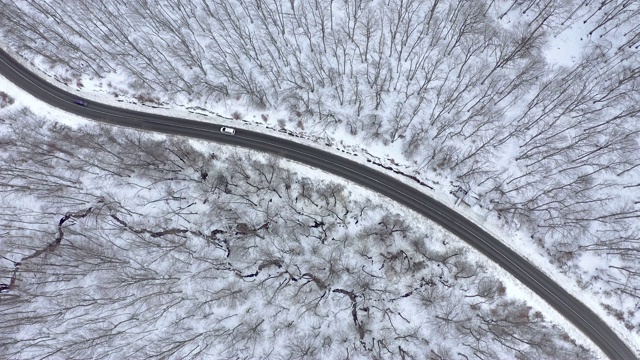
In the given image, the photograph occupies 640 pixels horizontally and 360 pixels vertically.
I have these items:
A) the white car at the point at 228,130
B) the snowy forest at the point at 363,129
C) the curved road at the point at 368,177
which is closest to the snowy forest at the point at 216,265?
the snowy forest at the point at 363,129

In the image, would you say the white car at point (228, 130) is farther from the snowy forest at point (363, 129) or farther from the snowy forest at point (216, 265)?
the snowy forest at point (363, 129)

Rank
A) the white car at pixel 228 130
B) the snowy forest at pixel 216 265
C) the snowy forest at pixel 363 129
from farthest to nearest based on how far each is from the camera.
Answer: the white car at pixel 228 130
the snowy forest at pixel 363 129
the snowy forest at pixel 216 265

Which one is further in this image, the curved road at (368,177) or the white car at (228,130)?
the white car at (228,130)

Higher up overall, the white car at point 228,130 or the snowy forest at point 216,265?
the white car at point 228,130

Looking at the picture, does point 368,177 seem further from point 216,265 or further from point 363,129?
point 216,265

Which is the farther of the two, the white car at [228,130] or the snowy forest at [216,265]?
the white car at [228,130]

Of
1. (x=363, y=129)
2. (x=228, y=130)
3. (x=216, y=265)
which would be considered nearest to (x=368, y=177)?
(x=363, y=129)

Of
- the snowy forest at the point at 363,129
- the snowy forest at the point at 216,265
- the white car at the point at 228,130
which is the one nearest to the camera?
the snowy forest at the point at 216,265

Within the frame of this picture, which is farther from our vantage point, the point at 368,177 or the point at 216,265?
the point at 368,177
